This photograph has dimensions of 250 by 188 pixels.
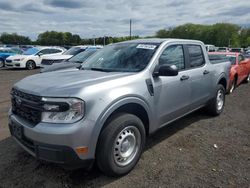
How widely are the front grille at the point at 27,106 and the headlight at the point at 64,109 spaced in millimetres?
139

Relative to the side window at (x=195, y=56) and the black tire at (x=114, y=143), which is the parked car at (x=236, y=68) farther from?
the black tire at (x=114, y=143)

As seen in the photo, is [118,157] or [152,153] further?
[152,153]

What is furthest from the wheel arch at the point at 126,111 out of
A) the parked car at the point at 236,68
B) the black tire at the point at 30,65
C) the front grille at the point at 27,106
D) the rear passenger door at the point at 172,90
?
the black tire at the point at 30,65

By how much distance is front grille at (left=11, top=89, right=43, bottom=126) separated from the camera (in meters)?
2.95

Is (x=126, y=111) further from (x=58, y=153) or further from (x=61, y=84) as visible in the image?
Result: (x=58, y=153)

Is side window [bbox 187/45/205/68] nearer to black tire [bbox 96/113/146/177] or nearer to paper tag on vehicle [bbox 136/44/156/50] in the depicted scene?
paper tag on vehicle [bbox 136/44/156/50]

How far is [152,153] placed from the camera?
4.11 metres

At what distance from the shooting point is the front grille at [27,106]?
2.95m

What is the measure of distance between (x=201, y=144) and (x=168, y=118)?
0.84 meters

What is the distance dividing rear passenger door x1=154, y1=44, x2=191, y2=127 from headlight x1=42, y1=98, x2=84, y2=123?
134 cm

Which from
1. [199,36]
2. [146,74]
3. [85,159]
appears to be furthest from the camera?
[199,36]

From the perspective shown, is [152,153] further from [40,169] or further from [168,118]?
[40,169]

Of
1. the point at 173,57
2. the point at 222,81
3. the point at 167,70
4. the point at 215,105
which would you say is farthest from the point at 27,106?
the point at 222,81

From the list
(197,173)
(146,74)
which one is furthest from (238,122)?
(146,74)
